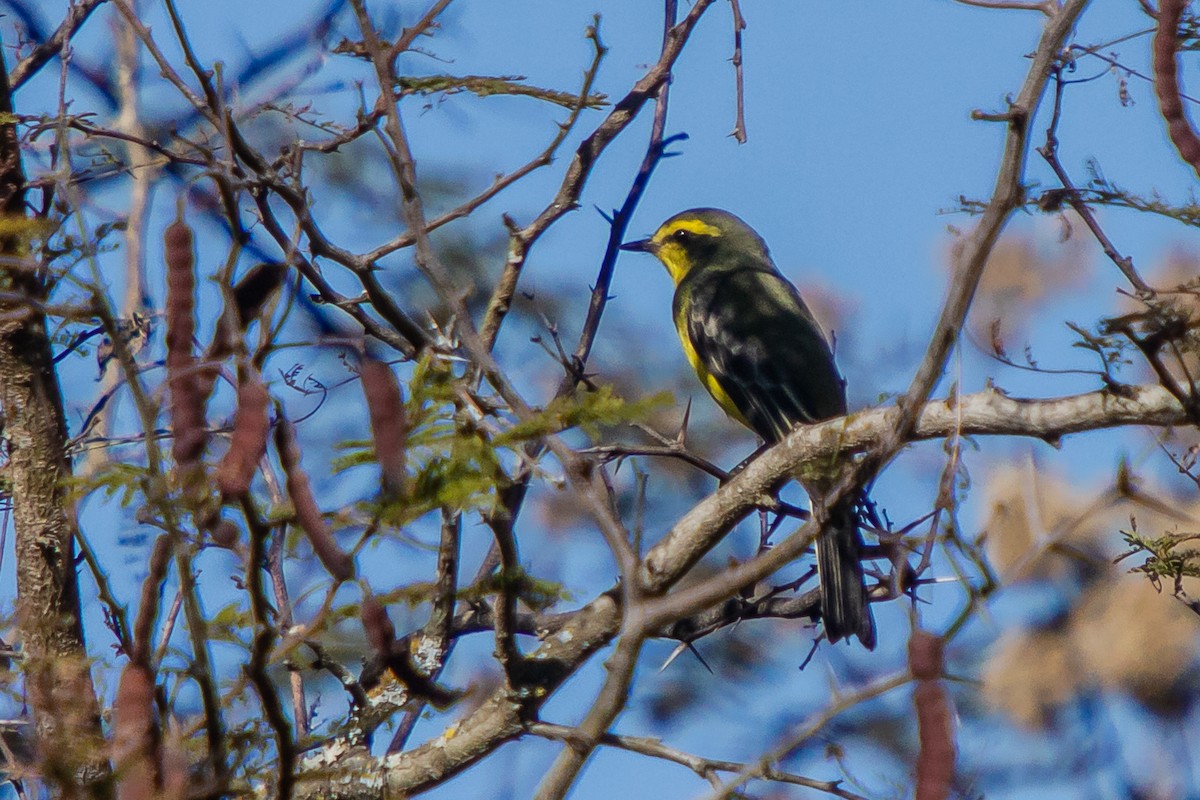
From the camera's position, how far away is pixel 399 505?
98.7 inches

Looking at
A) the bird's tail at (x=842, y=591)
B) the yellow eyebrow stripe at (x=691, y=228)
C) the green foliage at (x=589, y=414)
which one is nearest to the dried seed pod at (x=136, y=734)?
the green foliage at (x=589, y=414)

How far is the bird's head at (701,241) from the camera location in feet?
30.8

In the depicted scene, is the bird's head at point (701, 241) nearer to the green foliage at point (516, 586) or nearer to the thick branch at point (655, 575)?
the thick branch at point (655, 575)

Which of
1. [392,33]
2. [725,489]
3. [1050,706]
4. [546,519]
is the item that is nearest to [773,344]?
[546,519]

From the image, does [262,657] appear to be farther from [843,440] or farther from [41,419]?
[41,419]

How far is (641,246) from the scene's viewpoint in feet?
32.8

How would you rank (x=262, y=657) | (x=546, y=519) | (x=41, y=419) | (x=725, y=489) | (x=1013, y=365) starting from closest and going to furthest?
(x=262, y=657)
(x=1013, y=365)
(x=725, y=489)
(x=41, y=419)
(x=546, y=519)

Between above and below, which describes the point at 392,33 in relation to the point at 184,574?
above

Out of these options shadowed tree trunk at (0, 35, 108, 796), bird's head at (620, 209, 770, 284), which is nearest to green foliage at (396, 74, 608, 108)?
shadowed tree trunk at (0, 35, 108, 796)

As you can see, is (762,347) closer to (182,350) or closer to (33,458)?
(33,458)

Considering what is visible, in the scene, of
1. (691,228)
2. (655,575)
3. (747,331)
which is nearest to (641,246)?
(691,228)

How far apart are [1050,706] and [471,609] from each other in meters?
4.51

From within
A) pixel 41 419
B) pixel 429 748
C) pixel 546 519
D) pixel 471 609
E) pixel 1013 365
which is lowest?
pixel 429 748

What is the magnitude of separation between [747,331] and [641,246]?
6.89 feet
